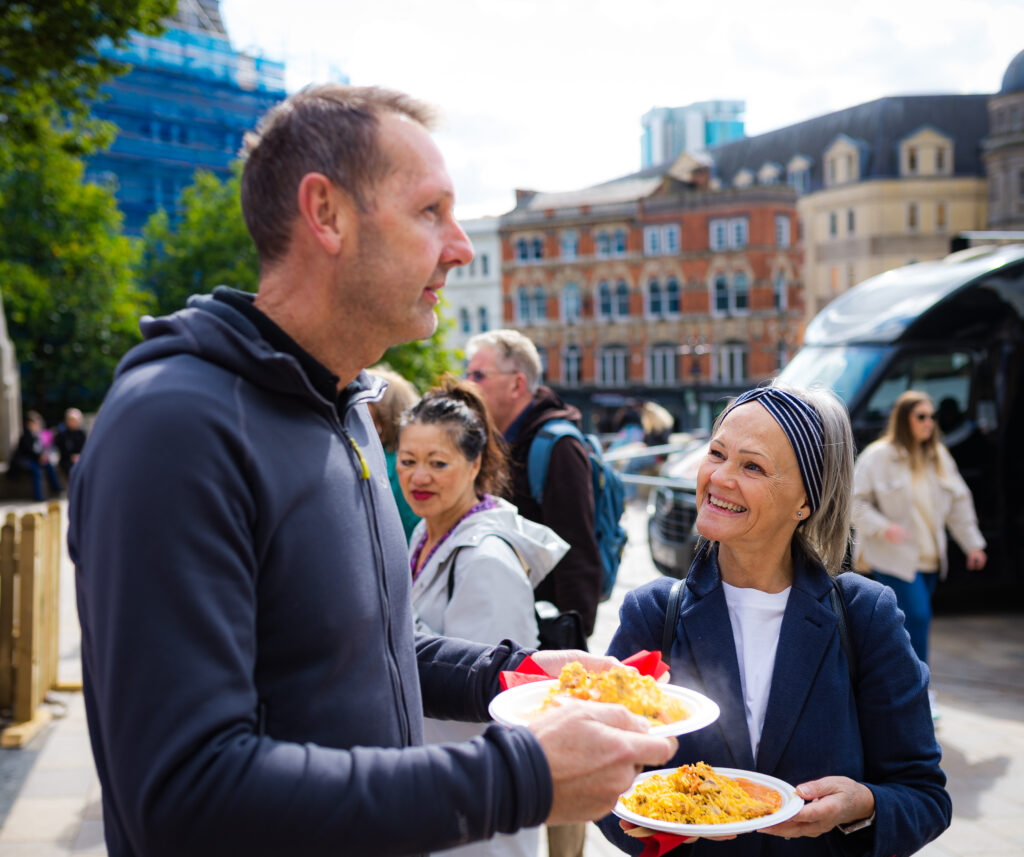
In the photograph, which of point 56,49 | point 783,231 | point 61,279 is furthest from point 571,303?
point 56,49

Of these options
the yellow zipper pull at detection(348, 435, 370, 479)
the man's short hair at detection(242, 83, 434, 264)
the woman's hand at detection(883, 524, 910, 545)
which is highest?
the man's short hair at detection(242, 83, 434, 264)

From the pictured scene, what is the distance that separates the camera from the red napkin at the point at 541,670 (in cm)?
206

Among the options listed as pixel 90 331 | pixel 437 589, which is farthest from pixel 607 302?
pixel 437 589

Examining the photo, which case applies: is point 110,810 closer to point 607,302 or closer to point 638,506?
point 638,506

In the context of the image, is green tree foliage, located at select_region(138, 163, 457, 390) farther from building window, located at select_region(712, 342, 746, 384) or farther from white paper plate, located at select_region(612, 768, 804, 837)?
white paper plate, located at select_region(612, 768, 804, 837)

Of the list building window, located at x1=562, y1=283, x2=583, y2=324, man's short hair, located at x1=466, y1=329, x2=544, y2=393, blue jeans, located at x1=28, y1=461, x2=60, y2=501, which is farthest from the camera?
building window, located at x1=562, y1=283, x2=583, y2=324

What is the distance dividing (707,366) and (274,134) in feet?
173

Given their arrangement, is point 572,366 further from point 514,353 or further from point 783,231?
point 514,353

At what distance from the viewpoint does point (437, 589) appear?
3512mm

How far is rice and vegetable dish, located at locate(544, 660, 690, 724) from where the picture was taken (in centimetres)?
188

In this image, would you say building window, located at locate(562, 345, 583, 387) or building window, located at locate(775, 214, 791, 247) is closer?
building window, located at locate(775, 214, 791, 247)

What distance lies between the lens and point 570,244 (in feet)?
187

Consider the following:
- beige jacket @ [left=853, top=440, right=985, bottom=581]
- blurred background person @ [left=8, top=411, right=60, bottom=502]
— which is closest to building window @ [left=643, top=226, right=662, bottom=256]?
blurred background person @ [left=8, top=411, right=60, bottom=502]

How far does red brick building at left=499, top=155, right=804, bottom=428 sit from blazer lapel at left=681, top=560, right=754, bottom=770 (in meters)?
49.8
